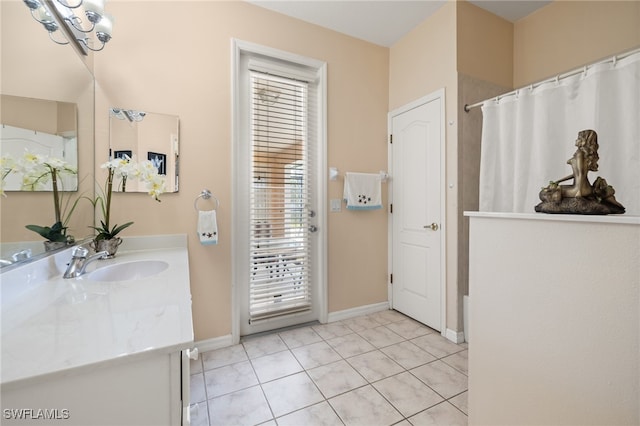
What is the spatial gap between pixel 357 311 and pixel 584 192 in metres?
2.13

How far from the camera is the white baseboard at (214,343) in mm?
2053

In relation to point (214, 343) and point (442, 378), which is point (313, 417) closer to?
point (442, 378)

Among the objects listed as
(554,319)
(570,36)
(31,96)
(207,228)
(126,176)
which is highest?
(570,36)

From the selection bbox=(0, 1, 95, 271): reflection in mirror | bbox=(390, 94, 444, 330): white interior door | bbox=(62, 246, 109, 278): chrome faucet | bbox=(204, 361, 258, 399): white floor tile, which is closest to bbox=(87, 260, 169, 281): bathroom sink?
bbox=(62, 246, 109, 278): chrome faucet

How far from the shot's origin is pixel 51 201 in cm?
125

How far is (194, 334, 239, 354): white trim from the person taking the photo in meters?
2.05

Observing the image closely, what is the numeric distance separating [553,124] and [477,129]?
22.6 inches

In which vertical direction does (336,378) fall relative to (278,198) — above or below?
below

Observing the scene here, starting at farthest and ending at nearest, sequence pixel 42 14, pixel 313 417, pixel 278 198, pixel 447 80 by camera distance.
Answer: pixel 278 198
pixel 447 80
pixel 313 417
pixel 42 14

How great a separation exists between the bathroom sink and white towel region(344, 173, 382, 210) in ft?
5.44

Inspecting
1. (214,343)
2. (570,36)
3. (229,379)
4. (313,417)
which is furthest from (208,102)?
(570,36)

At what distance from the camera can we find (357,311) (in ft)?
8.86

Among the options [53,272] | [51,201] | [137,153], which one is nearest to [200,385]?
[53,272]

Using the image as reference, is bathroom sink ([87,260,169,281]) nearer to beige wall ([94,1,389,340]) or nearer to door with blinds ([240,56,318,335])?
beige wall ([94,1,389,340])
